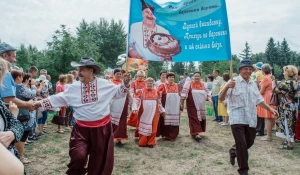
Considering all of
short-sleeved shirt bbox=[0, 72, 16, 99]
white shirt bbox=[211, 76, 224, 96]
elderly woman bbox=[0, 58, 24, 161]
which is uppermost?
white shirt bbox=[211, 76, 224, 96]

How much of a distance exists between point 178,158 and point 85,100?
Result: 9.50 feet

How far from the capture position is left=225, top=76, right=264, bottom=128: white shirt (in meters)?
4.57

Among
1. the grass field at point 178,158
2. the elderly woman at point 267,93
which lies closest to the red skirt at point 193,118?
the grass field at point 178,158

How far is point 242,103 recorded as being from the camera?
4.60m

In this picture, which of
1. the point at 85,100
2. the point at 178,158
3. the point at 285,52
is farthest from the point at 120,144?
the point at 285,52

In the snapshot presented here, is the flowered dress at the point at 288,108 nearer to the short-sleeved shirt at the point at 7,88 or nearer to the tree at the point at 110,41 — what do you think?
the short-sleeved shirt at the point at 7,88

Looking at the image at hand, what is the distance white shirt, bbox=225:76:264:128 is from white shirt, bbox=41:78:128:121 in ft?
7.24

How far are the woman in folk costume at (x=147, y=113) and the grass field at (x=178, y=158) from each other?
0.91 ft

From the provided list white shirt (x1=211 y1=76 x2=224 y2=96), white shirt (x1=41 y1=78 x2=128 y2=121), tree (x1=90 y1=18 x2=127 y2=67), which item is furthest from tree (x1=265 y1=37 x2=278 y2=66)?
white shirt (x1=41 y1=78 x2=128 y2=121)

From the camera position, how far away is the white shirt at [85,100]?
377 centimetres

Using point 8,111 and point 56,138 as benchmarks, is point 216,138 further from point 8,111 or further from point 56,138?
point 8,111

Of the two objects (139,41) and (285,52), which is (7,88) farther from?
(285,52)

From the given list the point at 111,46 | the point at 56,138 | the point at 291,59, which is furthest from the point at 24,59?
the point at 291,59

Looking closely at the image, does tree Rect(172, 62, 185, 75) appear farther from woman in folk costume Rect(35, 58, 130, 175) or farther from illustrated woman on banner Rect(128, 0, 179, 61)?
woman in folk costume Rect(35, 58, 130, 175)
